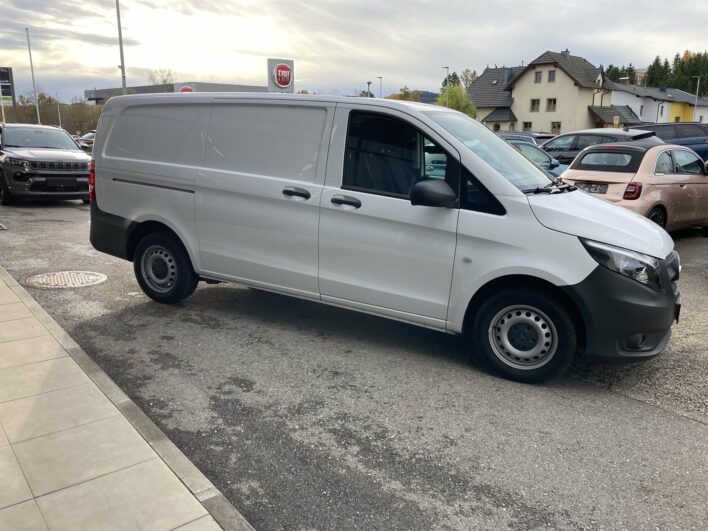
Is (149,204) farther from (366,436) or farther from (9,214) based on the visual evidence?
(9,214)

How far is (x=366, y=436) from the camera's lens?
141 inches

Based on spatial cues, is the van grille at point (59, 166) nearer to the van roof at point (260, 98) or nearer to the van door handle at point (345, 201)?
the van roof at point (260, 98)

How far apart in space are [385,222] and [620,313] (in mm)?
1802

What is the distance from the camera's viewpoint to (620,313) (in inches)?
156

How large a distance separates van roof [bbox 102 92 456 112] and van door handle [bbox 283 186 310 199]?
76 cm

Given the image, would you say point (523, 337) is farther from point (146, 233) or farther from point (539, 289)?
point (146, 233)

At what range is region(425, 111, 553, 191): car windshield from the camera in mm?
4504

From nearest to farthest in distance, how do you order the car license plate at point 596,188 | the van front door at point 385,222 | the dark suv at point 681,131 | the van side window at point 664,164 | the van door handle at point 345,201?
the van front door at point 385,222 → the van door handle at point 345,201 → the car license plate at point 596,188 → the van side window at point 664,164 → the dark suv at point 681,131

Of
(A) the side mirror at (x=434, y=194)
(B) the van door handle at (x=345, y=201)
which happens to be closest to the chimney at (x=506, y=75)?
(B) the van door handle at (x=345, y=201)

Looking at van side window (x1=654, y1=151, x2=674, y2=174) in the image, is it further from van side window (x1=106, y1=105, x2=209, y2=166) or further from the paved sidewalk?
the paved sidewalk

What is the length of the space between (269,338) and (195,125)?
2.12 meters

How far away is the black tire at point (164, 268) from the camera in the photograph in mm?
5777

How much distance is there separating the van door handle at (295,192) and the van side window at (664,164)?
6.42 m

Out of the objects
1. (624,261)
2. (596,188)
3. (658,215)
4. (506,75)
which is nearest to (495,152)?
(624,261)
